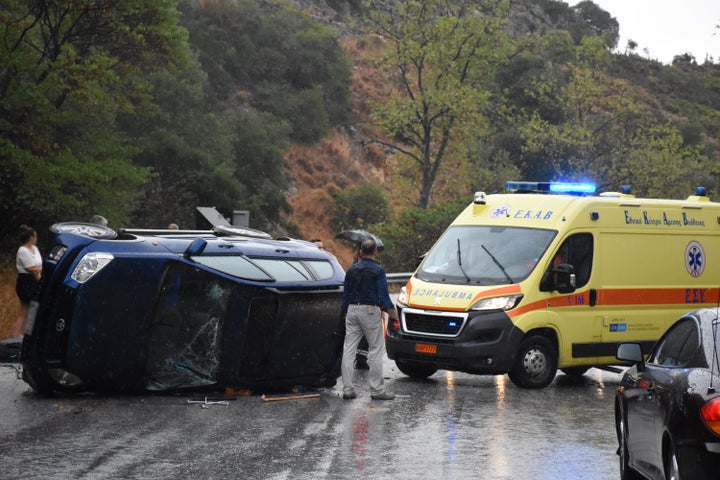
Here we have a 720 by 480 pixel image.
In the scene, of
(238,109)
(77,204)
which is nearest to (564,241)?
(77,204)

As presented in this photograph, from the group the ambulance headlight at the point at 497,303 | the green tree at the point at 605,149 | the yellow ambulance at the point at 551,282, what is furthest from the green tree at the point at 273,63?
the ambulance headlight at the point at 497,303

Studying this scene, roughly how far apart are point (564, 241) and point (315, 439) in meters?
5.93

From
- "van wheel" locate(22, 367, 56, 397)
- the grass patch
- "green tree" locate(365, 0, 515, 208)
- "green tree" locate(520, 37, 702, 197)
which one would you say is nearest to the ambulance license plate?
"van wheel" locate(22, 367, 56, 397)

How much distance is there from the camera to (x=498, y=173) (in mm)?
59031

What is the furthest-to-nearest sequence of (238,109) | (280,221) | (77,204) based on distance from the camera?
(238,109)
(280,221)
(77,204)

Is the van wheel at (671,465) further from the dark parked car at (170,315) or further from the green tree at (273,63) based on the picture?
the green tree at (273,63)

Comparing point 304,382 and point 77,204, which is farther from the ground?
point 77,204

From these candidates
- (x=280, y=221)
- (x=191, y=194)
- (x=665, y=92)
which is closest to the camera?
(x=191, y=194)

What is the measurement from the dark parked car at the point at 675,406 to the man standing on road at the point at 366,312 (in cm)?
482

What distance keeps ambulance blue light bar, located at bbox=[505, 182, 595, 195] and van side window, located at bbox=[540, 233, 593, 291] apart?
1125 mm

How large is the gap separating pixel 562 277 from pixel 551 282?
Result: 5.9 inches

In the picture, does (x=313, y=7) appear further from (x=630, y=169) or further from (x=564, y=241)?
(x=564, y=241)

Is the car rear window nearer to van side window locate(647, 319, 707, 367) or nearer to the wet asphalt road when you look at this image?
the wet asphalt road

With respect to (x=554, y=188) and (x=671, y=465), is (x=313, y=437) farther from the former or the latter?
(x=554, y=188)
